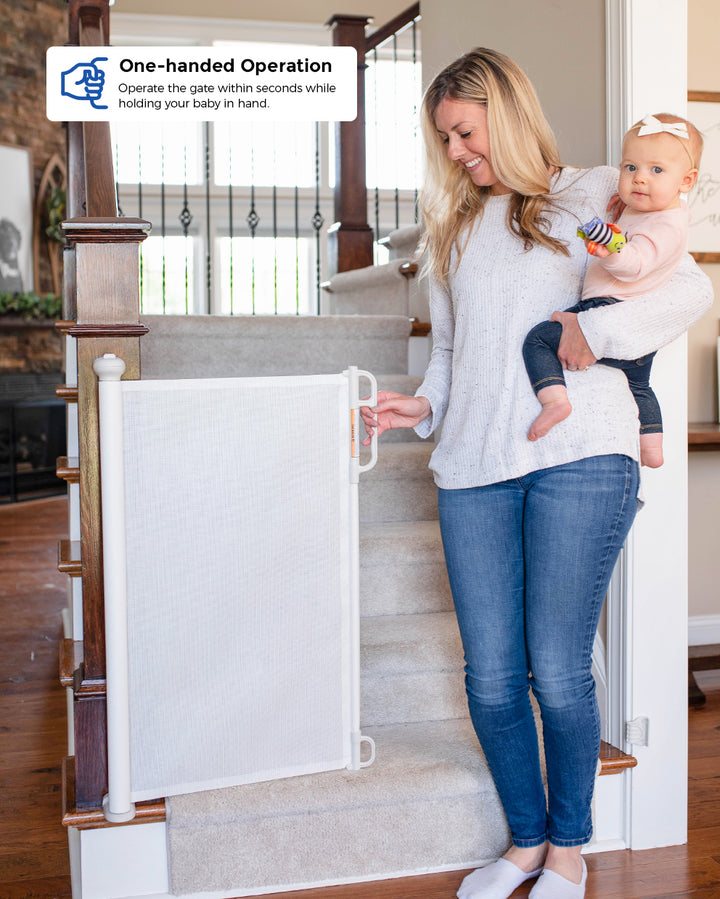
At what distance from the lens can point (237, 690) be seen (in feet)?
5.96

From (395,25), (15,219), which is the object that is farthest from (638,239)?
(15,219)

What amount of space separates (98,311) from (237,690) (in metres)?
0.78

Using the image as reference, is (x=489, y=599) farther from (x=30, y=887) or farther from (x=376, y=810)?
(x=30, y=887)

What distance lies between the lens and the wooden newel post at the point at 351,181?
378cm

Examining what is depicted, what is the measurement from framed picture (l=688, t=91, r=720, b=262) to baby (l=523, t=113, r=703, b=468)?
187 cm

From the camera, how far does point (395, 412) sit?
1.81 meters

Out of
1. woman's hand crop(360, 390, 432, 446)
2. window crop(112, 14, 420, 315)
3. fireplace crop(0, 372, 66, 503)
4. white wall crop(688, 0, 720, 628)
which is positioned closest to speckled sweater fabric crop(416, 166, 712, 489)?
woman's hand crop(360, 390, 432, 446)

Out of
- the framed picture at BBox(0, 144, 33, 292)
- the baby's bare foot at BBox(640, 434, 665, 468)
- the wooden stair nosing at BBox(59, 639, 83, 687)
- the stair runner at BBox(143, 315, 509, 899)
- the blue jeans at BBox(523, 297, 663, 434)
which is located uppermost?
the framed picture at BBox(0, 144, 33, 292)

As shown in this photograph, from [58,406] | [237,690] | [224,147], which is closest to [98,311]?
[237,690]

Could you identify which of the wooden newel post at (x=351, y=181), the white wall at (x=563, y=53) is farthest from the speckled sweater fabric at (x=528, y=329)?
the wooden newel post at (x=351, y=181)

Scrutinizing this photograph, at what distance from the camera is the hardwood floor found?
188 centimetres

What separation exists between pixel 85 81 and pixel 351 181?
1355 millimetres

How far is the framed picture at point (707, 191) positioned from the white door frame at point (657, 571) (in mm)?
1384
